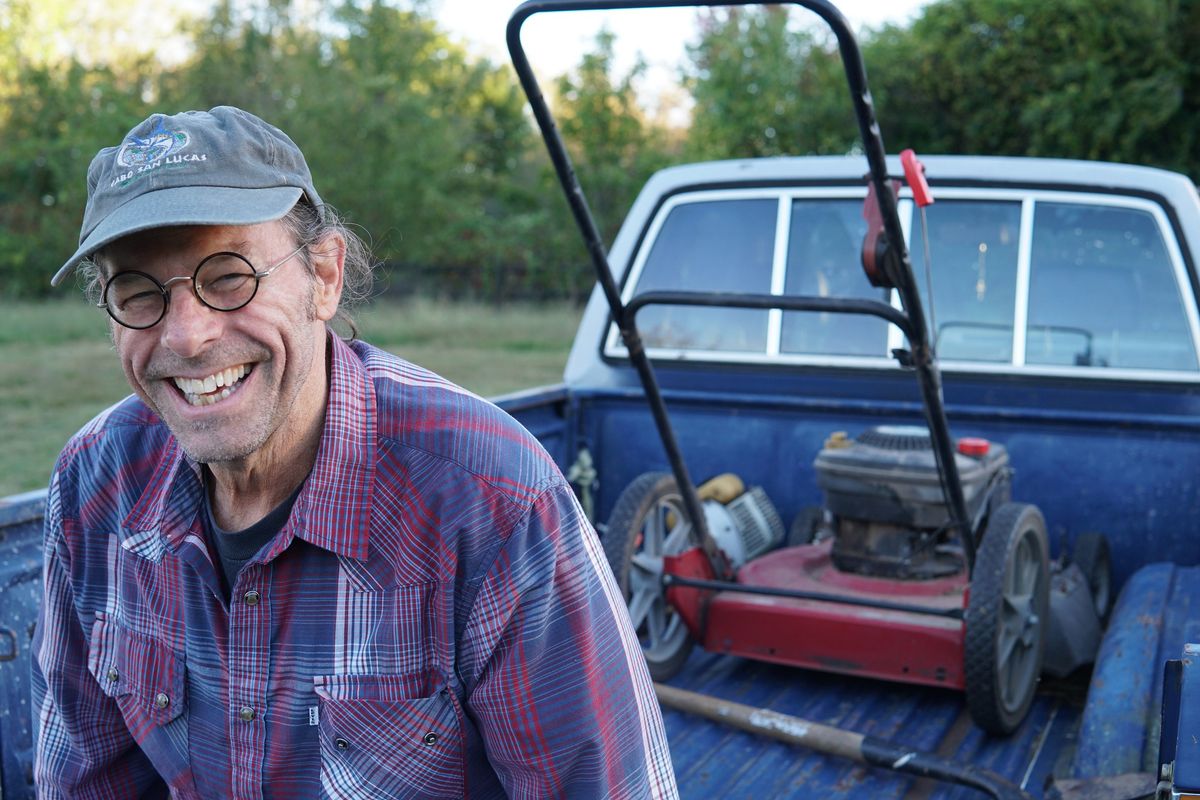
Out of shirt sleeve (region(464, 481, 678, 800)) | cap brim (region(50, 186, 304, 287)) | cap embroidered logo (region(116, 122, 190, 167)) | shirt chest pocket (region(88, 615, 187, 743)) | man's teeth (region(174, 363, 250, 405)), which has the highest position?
cap embroidered logo (region(116, 122, 190, 167))

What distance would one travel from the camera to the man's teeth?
1.66m

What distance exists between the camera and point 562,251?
826 inches

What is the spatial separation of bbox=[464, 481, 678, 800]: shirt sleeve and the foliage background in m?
13.9

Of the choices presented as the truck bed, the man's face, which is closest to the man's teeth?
the man's face

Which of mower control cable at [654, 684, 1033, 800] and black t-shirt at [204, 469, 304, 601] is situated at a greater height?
black t-shirt at [204, 469, 304, 601]

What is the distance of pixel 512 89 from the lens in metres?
25.7

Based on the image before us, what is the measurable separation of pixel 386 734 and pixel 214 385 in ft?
1.75

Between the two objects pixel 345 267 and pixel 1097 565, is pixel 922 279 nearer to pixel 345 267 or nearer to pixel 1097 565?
pixel 1097 565

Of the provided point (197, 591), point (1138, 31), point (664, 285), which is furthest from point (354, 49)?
point (197, 591)

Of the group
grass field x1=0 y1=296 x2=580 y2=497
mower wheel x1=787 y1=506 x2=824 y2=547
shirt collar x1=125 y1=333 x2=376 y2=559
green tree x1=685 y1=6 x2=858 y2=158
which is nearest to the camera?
shirt collar x1=125 y1=333 x2=376 y2=559

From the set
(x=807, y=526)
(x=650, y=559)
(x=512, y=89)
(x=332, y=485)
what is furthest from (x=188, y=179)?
(x=512, y=89)

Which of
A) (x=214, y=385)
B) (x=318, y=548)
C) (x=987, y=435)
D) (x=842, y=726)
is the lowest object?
(x=842, y=726)

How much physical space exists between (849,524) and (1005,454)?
1.71ft

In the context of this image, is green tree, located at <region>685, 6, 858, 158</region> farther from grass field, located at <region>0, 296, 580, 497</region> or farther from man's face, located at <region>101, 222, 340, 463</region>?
man's face, located at <region>101, 222, 340, 463</region>
